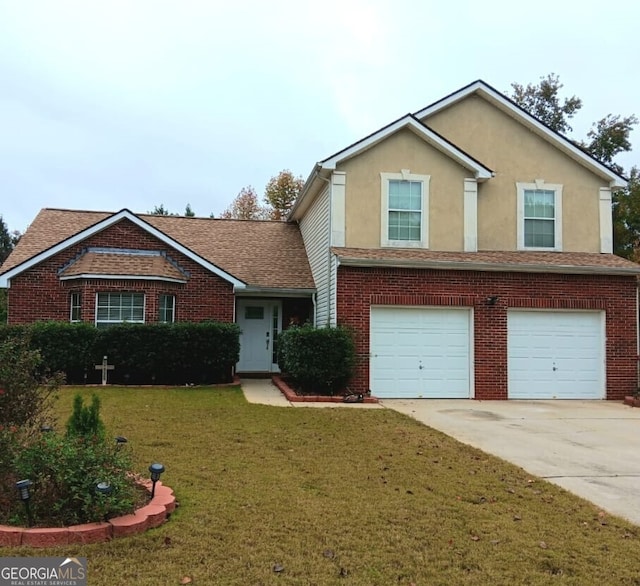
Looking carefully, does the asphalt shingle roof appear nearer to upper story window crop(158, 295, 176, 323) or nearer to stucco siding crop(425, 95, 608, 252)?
upper story window crop(158, 295, 176, 323)

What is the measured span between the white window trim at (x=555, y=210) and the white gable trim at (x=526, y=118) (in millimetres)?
1029

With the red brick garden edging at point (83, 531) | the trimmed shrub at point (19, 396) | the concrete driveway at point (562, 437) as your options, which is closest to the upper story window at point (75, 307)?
the concrete driveway at point (562, 437)

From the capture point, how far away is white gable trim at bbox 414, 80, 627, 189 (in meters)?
15.7

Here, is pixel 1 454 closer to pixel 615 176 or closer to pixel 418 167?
pixel 418 167

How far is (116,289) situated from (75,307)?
131 cm

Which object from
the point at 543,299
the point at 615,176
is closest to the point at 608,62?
the point at 615,176

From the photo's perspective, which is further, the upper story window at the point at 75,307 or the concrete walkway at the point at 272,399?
the upper story window at the point at 75,307

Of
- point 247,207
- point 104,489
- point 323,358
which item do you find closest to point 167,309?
point 323,358

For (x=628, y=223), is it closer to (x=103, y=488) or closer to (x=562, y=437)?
(x=562, y=437)

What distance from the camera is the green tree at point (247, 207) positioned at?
43366 mm

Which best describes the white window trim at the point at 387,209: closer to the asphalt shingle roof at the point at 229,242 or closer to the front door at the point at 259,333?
the asphalt shingle roof at the point at 229,242

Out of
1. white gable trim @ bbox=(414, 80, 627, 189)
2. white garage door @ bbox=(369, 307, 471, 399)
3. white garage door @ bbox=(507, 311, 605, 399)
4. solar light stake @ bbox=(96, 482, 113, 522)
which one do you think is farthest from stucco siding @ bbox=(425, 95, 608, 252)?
solar light stake @ bbox=(96, 482, 113, 522)

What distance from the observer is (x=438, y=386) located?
1386cm

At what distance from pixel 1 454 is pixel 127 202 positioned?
49521 mm
